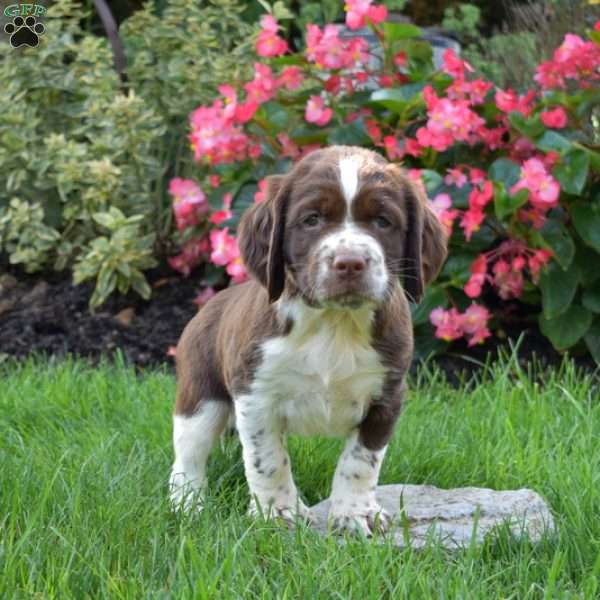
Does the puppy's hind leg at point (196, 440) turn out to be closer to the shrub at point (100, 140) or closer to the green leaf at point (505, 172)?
the green leaf at point (505, 172)

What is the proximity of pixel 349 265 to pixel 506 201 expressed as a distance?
2.28 meters

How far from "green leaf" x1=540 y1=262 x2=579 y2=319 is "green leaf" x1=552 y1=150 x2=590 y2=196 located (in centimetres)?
42

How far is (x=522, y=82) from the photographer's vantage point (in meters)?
7.23

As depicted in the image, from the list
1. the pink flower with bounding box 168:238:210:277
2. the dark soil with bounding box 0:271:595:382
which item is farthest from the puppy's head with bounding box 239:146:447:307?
the pink flower with bounding box 168:238:210:277

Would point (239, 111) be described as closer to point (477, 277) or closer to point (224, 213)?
point (224, 213)

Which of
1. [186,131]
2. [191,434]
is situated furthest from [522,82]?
[191,434]

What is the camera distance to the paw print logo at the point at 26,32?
6866 millimetres

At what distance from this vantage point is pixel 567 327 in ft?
18.1

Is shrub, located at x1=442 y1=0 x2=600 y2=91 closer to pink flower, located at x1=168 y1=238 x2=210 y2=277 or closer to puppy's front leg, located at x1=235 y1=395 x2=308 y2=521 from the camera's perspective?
pink flower, located at x1=168 y1=238 x2=210 y2=277

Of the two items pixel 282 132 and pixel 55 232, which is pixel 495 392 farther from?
pixel 55 232

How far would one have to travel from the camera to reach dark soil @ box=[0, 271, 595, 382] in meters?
5.96

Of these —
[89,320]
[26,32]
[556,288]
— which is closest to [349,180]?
[556,288]

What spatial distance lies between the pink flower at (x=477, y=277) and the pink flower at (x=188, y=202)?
176 centimetres

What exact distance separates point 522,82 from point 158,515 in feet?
15.9
